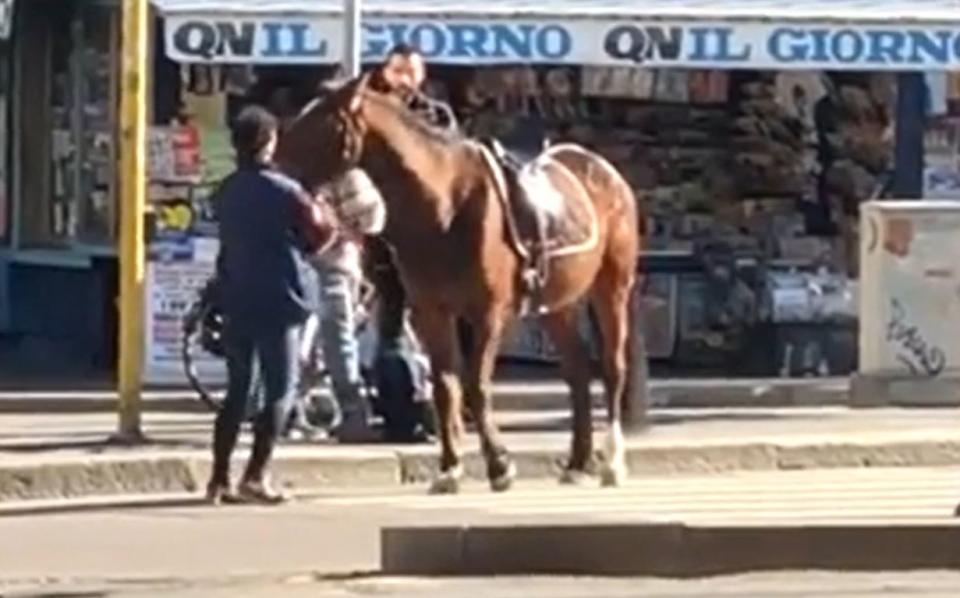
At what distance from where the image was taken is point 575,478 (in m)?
18.9

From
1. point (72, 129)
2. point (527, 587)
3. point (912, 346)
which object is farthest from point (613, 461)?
point (72, 129)

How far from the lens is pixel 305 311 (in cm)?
1781

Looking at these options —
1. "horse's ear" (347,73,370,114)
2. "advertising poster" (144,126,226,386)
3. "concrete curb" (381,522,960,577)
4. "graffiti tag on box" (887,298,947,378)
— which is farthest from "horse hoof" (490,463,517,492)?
"advertising poster" (144,126,226,386)

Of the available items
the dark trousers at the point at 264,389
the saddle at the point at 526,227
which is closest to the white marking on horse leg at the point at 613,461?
the saddle at the point at 526,227

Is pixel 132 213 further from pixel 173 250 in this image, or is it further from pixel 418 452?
pixel 173 250

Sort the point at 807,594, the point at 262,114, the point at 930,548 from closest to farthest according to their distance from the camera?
the point at 807,594 → the point at 930,548 → the point at 262,114

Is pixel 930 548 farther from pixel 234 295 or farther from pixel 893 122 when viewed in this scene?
pixel 893 122

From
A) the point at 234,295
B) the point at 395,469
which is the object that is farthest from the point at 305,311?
the point at 395,469

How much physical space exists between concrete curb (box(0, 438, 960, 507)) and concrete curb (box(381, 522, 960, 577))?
11.0 feet

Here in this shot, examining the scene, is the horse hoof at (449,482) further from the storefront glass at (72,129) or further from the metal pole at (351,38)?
the storefront glass at (72,129)

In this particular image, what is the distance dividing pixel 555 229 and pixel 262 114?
5.50 ft

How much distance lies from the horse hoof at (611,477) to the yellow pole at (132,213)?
2.79 m

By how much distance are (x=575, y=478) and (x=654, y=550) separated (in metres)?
3.33

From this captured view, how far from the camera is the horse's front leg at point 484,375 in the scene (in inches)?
695
